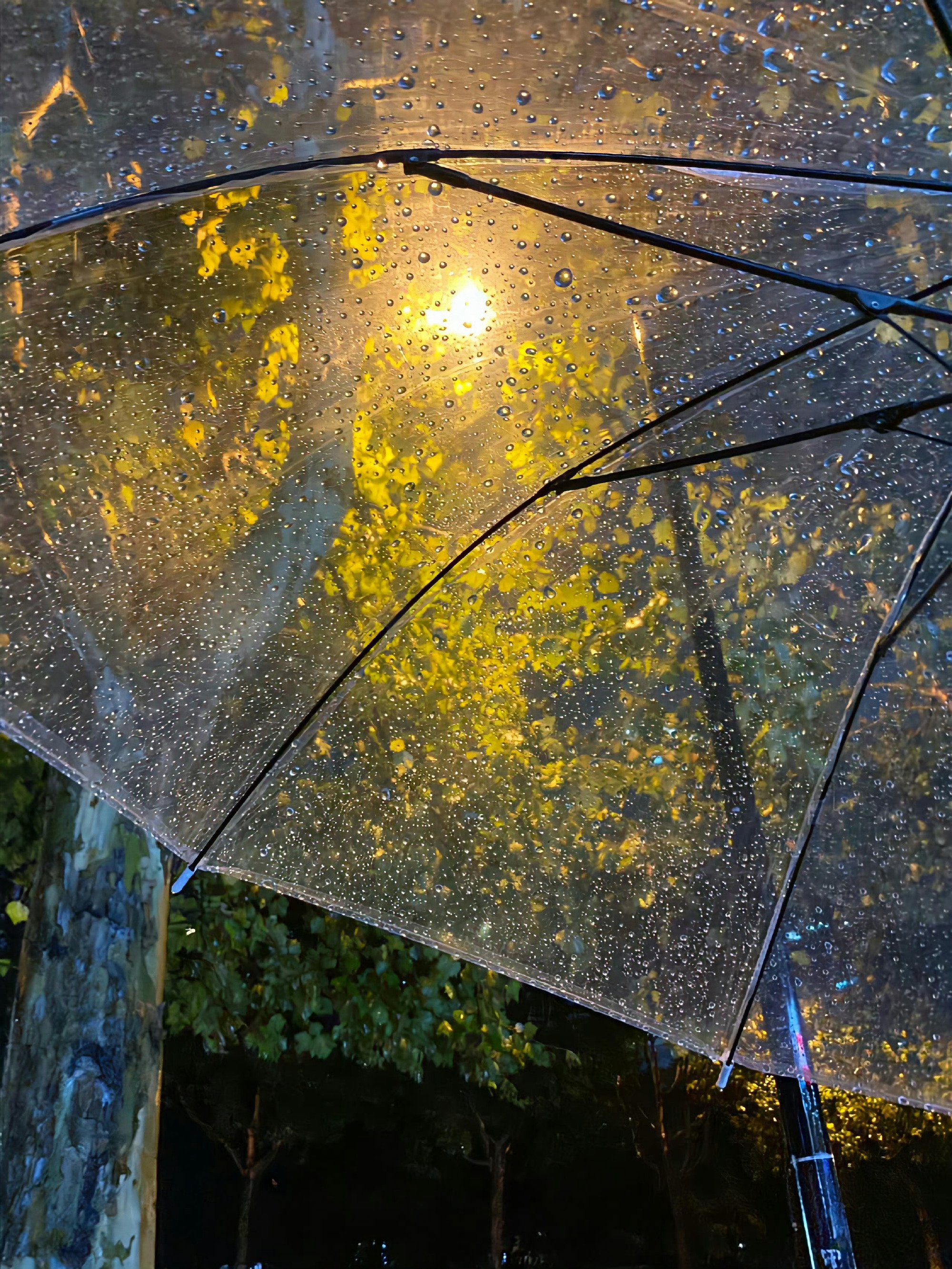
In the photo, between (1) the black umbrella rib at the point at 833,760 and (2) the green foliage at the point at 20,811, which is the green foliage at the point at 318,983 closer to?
(2) the green foliage at the point at 20,811

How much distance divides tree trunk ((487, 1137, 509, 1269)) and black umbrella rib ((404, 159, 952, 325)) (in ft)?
19.0

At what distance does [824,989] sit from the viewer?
6.10 ft

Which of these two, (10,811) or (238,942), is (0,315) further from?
(238,942)

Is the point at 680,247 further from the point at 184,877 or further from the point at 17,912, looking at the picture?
the point at 17,912

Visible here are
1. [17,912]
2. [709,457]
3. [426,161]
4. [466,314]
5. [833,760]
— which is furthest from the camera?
[17,912]

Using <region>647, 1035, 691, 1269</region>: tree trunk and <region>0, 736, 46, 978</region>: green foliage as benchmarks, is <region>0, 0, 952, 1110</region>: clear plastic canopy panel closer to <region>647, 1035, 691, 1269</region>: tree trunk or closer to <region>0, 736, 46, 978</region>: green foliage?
<region>0, 736, 46, 978</region>: green foliage

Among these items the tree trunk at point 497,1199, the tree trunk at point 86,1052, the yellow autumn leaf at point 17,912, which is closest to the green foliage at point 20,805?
the yellow autumn leaf at point 17,912

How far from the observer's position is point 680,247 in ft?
4.46

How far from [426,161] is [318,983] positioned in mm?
4393

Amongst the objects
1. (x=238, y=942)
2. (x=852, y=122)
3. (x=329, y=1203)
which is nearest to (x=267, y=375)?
(x=852, y=122)

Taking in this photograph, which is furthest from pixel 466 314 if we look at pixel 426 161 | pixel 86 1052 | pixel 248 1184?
pixel 248 1184

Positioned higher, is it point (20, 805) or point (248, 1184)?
point (20, 805)

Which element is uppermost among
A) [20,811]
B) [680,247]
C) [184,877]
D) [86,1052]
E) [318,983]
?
[20,811]

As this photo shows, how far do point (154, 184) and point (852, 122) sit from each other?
3.18ft
